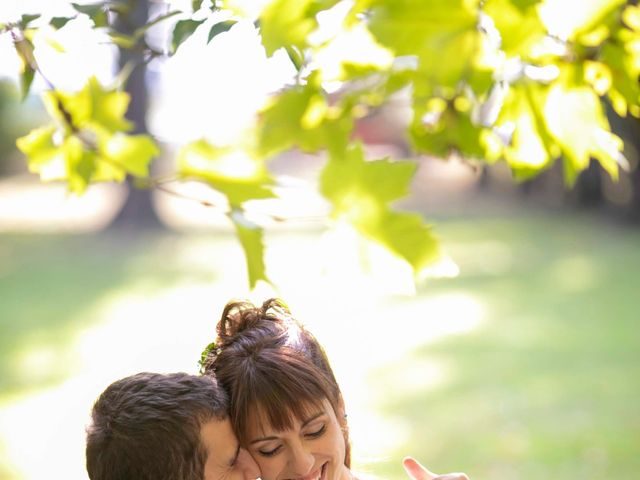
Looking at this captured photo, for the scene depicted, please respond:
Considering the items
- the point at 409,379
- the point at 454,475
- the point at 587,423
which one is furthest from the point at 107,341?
the point at 454,475

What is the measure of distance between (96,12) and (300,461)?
593 mm

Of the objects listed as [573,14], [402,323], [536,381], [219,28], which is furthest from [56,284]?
[573,14]

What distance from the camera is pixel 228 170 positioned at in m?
1.08

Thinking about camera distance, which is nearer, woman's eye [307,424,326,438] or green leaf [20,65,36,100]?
green leaf [20,65,36,100]

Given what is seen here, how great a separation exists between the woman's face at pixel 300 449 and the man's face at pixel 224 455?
2 cm

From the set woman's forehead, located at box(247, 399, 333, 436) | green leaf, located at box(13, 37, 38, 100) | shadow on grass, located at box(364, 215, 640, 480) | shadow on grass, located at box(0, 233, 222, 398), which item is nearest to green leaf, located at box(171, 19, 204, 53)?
green leaf, located at box(13, 37, 38, 100)

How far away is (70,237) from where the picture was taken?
1077 centimetres

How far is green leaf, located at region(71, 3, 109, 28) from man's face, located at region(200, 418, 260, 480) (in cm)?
47

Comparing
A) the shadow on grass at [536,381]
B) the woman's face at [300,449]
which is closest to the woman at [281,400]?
the woman's face at [300,449]

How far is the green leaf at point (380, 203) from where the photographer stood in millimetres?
883

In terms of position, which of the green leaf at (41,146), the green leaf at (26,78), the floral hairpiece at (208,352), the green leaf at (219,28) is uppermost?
the green leaf at (219,28)

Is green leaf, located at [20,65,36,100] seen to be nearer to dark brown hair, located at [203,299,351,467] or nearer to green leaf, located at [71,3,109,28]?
green leaf, located at [71,3,109,28]

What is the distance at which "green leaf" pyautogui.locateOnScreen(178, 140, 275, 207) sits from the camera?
1038mm

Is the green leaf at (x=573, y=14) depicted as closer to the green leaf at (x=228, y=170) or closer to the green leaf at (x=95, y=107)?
the green leaf at (x=228, y=170)
